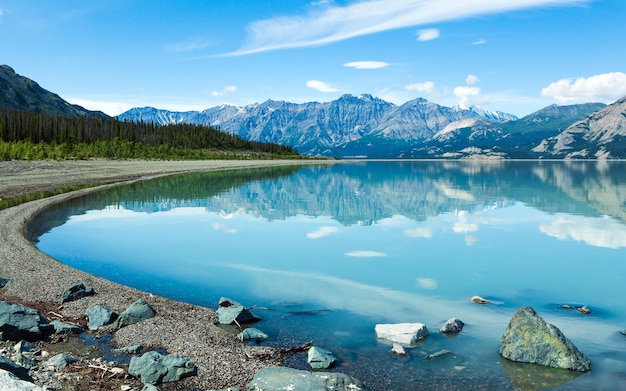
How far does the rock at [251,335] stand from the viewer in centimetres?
1225

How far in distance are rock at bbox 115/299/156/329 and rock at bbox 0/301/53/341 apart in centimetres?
170

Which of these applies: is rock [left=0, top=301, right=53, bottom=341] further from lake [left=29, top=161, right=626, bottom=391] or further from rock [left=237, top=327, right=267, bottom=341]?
lake [left=29, top=161, right=626, bottom=391]

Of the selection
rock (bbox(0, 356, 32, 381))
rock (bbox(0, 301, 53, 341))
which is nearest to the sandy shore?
rock (bbox(0, 301, 53, 341))

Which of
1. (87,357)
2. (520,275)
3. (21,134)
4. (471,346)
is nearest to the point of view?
(87,357)

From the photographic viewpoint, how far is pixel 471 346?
39.0ft

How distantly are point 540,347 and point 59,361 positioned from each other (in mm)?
10806

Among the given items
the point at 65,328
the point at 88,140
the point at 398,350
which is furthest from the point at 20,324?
the point at 88,140

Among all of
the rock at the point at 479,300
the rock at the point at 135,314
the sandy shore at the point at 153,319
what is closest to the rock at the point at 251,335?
the sandy shore at the point at 153,319

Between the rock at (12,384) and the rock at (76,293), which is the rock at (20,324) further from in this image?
the rock at (12,384)

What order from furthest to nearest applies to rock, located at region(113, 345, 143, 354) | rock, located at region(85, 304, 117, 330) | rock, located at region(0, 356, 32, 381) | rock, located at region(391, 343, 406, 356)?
rock, located at region(85, 304, 117, 330), rock, located at region(391, 343, 406, 356), rock, located at region(113, 345, 143, 354), rock, located at region(0, 356, 32, 381)

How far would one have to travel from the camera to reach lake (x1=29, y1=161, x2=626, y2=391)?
36.6ft

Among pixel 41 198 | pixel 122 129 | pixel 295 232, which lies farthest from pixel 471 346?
pixel 122 129

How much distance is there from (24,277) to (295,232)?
639 inches

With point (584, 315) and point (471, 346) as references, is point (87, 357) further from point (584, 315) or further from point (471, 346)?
point (584, 315)
